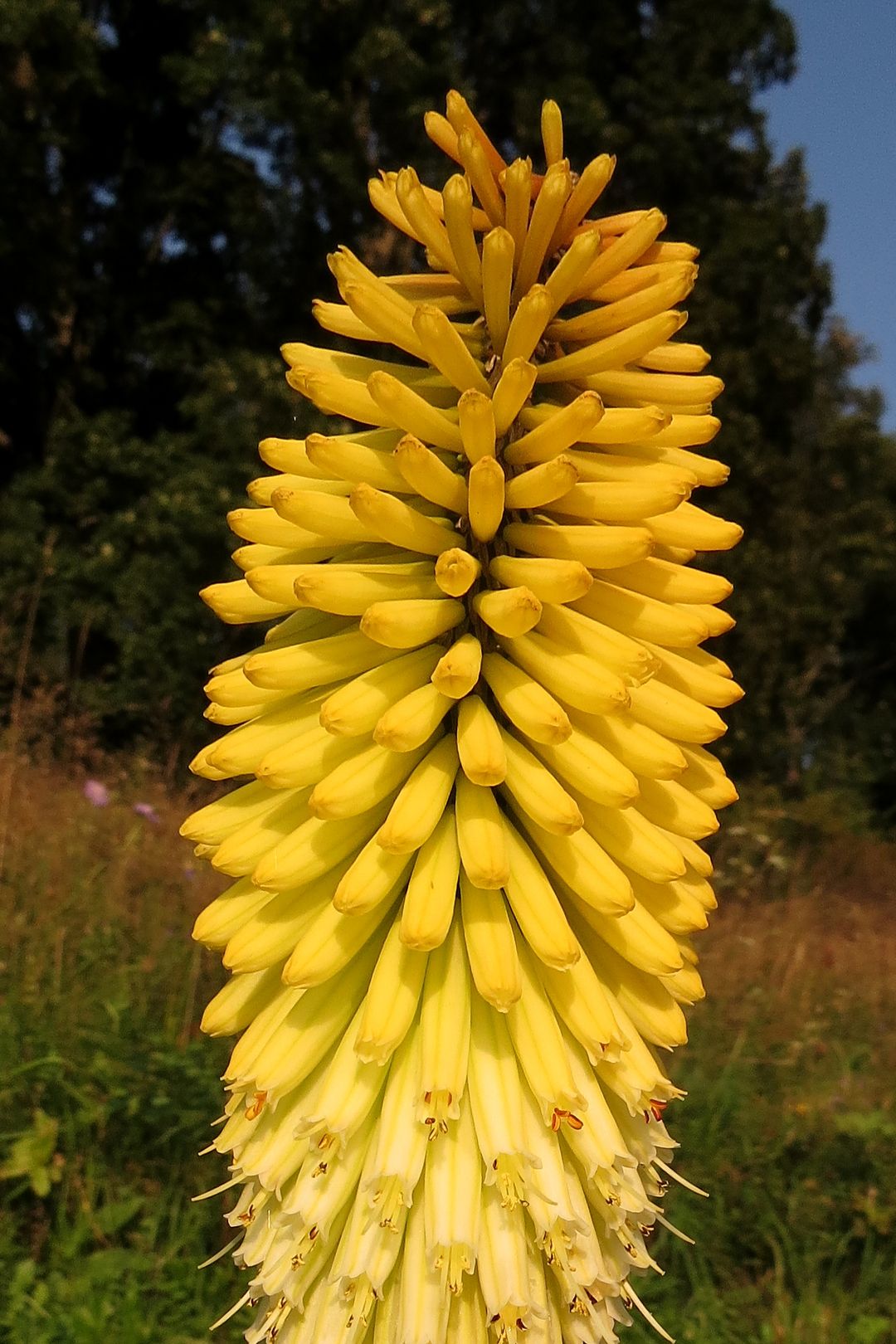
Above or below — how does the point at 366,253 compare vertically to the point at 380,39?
below

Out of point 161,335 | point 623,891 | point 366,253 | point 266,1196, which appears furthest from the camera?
point 161,335

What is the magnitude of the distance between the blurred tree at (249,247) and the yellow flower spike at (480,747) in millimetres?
11420

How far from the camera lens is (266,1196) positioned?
143 centimetres

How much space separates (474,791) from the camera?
4.65ft

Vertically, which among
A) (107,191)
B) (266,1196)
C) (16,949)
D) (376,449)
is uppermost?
(107,191)

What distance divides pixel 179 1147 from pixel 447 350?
329 centimetres

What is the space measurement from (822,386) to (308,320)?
13.2 meters

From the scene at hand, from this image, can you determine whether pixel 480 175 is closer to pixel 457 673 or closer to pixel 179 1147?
pixel 457 673

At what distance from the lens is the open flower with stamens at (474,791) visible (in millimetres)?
1307

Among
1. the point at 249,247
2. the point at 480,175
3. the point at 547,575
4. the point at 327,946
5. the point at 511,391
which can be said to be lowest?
the point at 327,946

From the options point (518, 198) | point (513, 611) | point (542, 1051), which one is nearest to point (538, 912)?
point (542, 1051)

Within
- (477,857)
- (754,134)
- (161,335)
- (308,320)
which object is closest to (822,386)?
(754,134)

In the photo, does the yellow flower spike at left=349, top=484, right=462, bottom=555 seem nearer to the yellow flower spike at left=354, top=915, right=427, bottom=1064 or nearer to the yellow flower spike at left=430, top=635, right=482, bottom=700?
the yellow flower spike at left=430, top=635, right=482, bottom=700

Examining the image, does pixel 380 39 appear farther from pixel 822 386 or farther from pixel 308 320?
pixel 822 386
